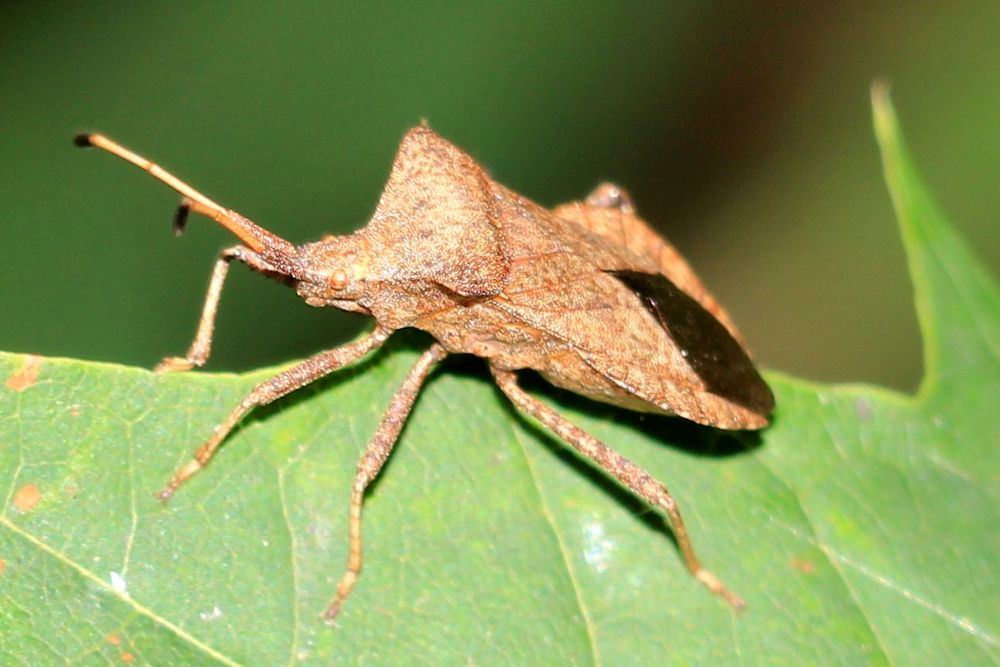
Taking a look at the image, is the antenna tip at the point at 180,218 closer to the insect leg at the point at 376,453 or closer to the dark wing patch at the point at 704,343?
the insect leg at the point at 376,453

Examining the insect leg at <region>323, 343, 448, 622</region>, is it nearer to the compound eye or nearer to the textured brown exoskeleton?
the textured brown exoskeleton

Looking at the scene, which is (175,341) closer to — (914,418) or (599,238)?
(599,238)

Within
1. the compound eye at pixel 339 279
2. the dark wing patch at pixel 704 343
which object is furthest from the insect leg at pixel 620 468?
the compound eye at pixel 339 279

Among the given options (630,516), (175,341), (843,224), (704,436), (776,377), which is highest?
(843,224)

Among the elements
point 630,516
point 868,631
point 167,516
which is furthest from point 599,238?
point 167,516

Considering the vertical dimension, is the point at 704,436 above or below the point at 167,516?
above

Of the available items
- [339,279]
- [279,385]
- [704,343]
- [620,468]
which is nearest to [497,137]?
[704,343]
